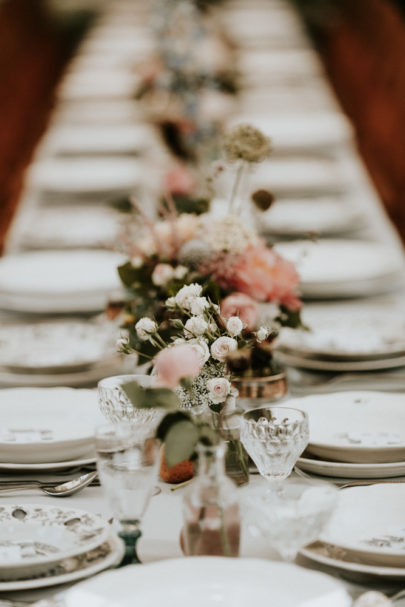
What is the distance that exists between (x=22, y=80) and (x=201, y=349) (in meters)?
4.14

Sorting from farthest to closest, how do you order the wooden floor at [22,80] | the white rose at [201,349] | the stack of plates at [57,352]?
the wooden floor at [22,80]
the stack of plates at [57,352]
the white rose at [201,349]

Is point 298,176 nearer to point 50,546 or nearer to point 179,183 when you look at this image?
point 179,183

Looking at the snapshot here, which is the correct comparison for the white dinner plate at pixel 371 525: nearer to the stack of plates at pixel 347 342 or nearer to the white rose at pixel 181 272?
the white rose at pixel 181 272

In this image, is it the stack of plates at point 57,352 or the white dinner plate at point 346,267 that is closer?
the stack of plates at point 57,352

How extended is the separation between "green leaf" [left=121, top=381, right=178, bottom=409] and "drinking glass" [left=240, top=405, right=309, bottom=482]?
20 centimetres

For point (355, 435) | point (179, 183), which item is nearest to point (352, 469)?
point (355, 435)

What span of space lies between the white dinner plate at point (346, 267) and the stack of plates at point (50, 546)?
1.19 m

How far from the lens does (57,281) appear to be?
2.64m

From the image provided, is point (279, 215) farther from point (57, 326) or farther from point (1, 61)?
point (1, 61)

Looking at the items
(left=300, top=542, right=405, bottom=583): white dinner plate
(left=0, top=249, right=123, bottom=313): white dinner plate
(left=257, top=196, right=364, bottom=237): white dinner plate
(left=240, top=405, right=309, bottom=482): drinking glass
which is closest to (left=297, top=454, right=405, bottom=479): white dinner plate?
(left=240, top=405, right=309, bottom=482): drinking glass

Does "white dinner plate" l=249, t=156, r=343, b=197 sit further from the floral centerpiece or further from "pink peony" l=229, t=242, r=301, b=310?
the floral centerpiece

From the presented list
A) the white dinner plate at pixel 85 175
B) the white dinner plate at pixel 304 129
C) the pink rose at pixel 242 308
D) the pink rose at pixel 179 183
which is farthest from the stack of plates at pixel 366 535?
the white dinner plate at pixel 304 129

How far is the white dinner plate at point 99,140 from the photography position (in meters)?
4.33

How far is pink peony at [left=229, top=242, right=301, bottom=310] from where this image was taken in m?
1.63
